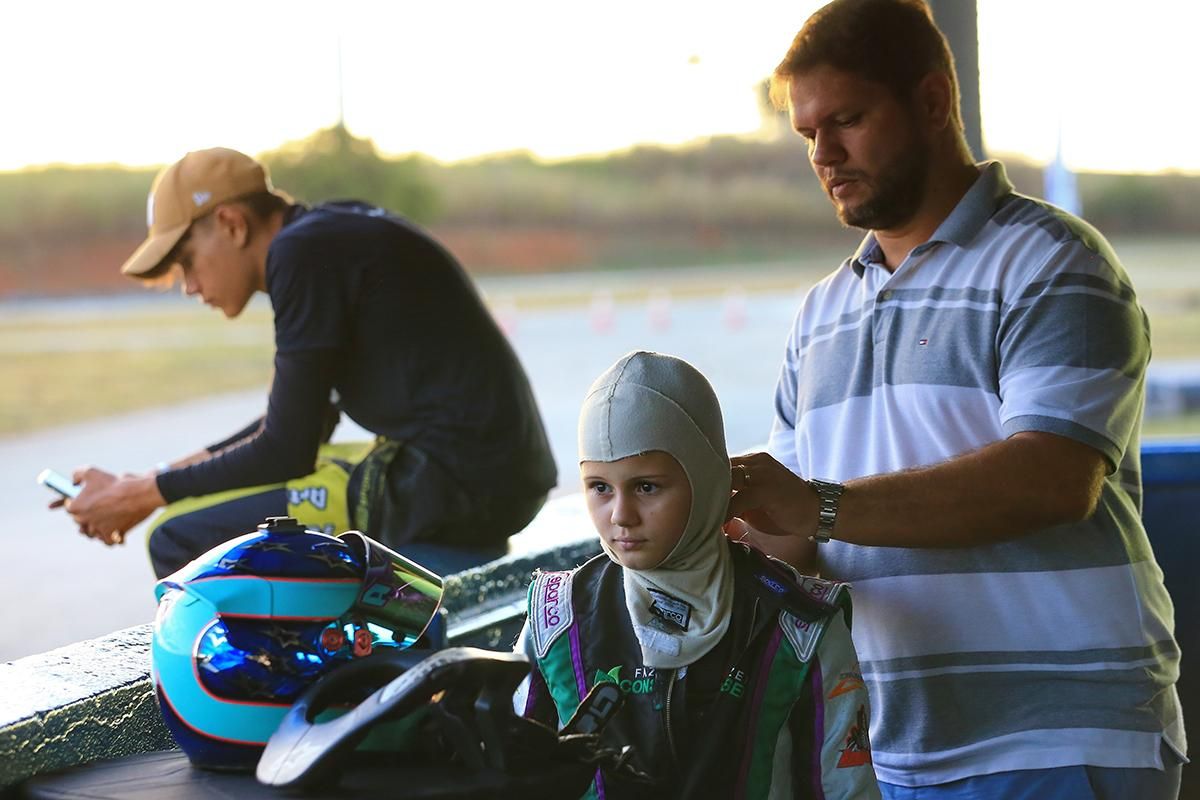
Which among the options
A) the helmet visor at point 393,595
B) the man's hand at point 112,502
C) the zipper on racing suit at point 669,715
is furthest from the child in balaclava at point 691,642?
the man's hand at point 112,502

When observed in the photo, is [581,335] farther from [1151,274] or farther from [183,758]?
[183,758]

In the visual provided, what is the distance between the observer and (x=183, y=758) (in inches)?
58.4

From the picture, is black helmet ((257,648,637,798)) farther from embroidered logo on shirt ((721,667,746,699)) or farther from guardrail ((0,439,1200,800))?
guardrail ((0,439,1200,800))

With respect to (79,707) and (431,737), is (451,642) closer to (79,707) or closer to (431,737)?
(79,707)

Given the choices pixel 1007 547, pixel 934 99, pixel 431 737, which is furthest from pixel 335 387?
pixel 431 737

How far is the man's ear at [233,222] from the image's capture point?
2914 millimetres

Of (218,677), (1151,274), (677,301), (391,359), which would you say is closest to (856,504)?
(218,677)

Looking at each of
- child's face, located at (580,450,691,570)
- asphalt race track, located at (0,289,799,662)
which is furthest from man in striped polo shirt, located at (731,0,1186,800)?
asphalt race track, located at (0,289,799,662)

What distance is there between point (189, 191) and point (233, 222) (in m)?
0.11

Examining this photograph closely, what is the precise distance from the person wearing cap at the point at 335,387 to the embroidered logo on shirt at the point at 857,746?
148cm

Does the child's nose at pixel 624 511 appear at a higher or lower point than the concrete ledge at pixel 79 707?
higher

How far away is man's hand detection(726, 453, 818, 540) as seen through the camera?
1682 mm

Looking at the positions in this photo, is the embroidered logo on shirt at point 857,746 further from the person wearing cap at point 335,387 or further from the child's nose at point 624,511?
the person wearing cap at point 335,387

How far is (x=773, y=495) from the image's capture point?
1.70 metres
